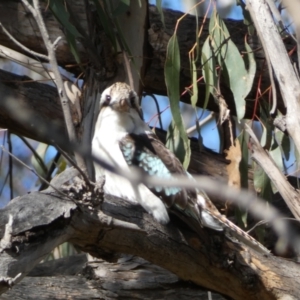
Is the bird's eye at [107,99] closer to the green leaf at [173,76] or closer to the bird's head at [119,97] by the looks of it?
the bird's head at [119,97]

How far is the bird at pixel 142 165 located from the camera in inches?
Answer: 93.7

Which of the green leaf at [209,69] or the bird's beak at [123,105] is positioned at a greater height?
the green leaf at [209,69]

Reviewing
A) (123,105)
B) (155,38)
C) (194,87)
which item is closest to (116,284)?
(123,105)

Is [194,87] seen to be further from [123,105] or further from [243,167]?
[243,167]

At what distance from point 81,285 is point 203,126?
184cm

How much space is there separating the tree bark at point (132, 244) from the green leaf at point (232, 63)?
1.96 ft

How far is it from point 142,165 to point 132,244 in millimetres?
413

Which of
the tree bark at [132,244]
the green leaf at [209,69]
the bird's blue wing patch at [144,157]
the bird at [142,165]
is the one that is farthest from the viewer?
the green leaf at [209,69]

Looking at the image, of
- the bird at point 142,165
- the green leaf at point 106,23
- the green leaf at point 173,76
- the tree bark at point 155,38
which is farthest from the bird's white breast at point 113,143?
the tree bark at point 155,38

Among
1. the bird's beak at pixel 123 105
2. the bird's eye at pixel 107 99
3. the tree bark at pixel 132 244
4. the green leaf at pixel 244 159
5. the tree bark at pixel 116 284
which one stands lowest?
→ the tree bark at pixel 116 284

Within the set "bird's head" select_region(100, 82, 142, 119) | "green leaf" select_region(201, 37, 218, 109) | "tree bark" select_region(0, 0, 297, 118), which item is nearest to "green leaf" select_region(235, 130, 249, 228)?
"green leaf" select_region(201, 37, 218, 109)

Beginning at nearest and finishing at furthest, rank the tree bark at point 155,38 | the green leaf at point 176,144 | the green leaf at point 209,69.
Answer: the green leaf at point 209,69
the green leaf at point 176,144
the tree bark at point 155,38

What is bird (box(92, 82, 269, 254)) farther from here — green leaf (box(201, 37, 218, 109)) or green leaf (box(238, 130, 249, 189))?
green leaf (box(238, 130, 249, 189))

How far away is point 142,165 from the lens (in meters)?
2.53
